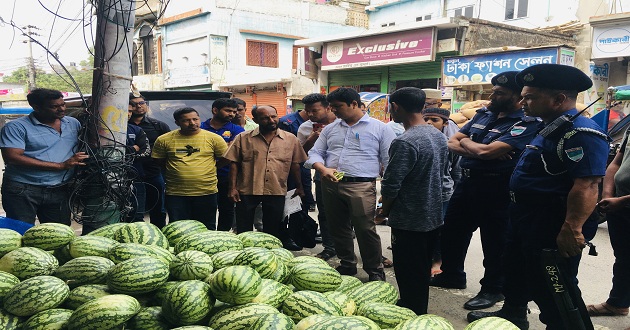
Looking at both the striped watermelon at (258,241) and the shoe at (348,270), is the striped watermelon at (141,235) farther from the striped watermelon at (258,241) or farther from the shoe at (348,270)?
the shoe at (348,270)

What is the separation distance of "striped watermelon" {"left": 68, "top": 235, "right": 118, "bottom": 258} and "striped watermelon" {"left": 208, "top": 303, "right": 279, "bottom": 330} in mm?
970

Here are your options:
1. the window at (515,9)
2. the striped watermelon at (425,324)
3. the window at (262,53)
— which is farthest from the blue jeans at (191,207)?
the window at (262,53)

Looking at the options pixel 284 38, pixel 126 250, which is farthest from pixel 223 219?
pixel 284 38

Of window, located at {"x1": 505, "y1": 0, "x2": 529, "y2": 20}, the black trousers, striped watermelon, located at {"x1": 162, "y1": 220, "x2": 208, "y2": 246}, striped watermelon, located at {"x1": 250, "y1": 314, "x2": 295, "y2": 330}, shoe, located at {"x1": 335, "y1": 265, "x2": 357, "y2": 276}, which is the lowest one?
shoe, located at {"x1": 335, "y1": 265, "x2": 357, "y2": 276}

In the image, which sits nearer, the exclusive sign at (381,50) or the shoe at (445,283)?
the shoe at (445,283)

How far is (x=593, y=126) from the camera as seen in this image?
2.73 metres

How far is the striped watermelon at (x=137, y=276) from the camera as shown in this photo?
2.16 m

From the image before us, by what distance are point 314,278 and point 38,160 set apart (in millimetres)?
3122

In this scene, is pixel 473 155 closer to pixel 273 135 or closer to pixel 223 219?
pixel 273 135

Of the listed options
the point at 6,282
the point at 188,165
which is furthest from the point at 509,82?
the point at 6,282

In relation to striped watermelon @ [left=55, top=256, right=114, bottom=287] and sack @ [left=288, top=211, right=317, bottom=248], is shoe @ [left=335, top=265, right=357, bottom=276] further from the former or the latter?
striped watermelon @ [left=55, top=256, right=114, bottom=287]

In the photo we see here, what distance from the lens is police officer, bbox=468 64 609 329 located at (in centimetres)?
269

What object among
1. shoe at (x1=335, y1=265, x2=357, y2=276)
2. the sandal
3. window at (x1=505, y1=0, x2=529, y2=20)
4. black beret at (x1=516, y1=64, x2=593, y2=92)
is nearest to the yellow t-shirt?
shoe at (x1=335, y1=265, x2=357, y2=276)

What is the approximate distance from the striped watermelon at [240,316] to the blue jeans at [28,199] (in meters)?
2.99
